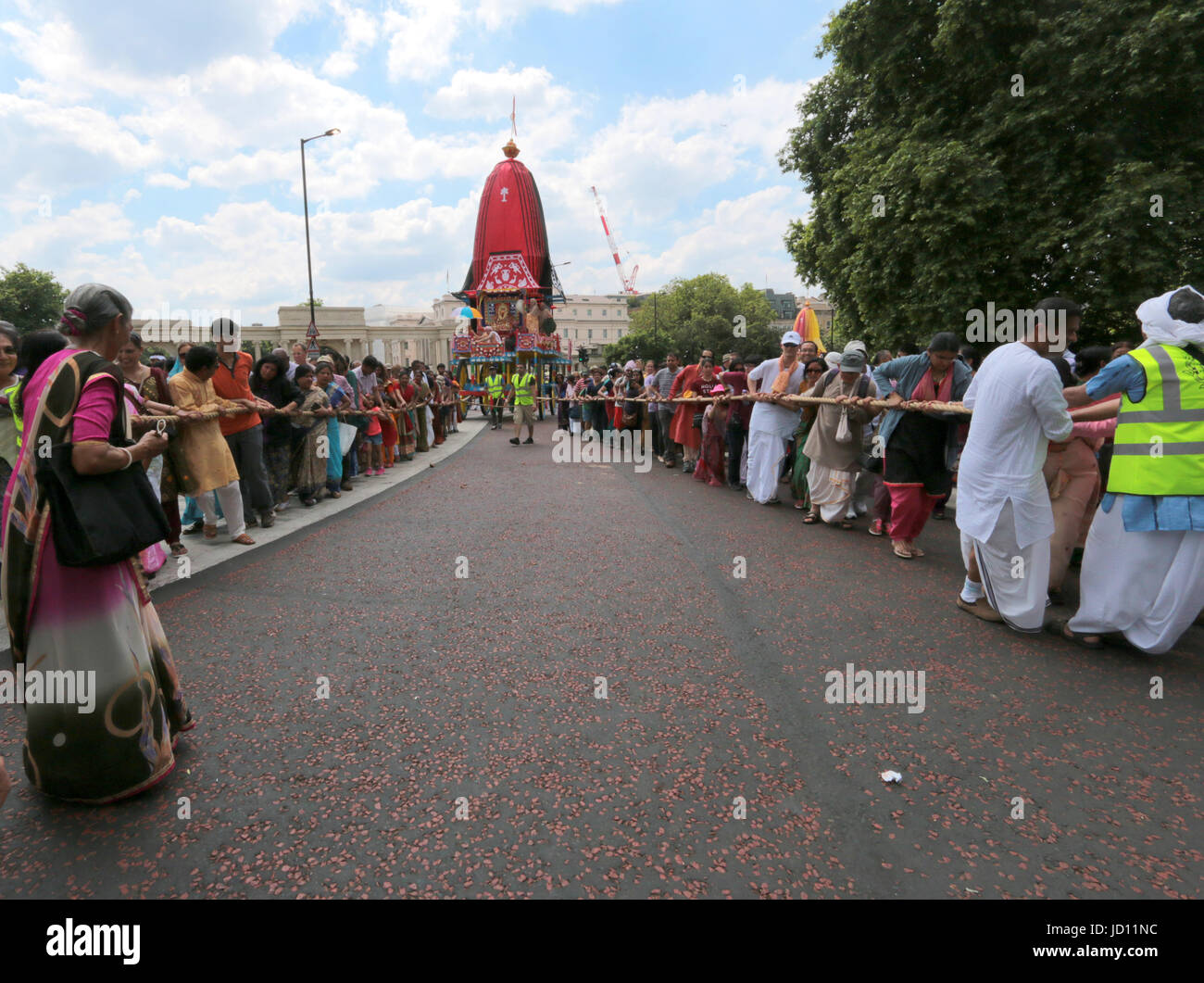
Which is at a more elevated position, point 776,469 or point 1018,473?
point 1018,473

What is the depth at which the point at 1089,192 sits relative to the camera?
12758 millimetres

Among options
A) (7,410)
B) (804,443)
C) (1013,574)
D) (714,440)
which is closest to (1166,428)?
(1013,574)

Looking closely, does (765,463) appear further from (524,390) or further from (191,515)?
(524,390)

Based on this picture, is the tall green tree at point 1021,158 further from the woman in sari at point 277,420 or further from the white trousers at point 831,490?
the woman in sari at point 277,420

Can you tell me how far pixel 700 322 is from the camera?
66000 mm

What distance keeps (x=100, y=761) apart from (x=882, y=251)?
15.3 meters

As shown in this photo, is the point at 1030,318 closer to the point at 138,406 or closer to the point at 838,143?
the point at 138,406

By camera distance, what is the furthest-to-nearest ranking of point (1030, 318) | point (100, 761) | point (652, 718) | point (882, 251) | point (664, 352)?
point (664, 352)
point (882, 251)
point (1030, 318)
point (652, 718)
point (100, 761)

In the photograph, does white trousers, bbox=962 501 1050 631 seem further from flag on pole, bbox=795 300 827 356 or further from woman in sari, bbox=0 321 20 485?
flag on pole, bbox=795 300 827 356

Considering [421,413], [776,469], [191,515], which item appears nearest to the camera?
[191,515]

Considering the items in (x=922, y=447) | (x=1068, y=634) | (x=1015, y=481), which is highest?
(x=922, y=447)

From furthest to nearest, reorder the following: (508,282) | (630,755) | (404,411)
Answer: (508,282) < (404,411) < (630,755)

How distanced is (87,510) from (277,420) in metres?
5.92

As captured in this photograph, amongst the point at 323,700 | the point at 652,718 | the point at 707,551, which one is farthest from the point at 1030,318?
the point at 323,700
